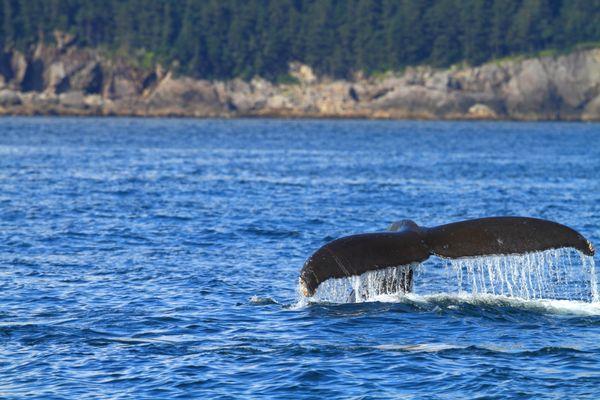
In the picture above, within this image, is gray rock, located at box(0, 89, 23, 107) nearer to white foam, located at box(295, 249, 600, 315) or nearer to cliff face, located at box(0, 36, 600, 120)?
cliff face, located at box(0, 36, 600, 120)

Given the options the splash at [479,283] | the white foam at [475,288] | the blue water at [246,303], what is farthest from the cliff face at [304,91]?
the white foam at [475,288]

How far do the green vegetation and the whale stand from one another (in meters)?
144

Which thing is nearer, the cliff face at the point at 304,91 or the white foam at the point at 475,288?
the white foam at the point at 475,288

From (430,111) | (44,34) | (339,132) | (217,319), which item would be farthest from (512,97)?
(217,319)

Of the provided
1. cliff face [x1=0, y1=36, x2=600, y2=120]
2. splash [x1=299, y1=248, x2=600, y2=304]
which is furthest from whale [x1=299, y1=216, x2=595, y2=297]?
cliff face [x1=0, y1=36, x2=600, y2=120]

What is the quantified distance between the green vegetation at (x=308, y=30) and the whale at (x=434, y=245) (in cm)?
14379

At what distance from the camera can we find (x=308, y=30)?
167000 mm

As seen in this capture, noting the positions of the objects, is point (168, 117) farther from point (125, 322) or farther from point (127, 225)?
point (125, 322)

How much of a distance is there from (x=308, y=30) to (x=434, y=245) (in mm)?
155702

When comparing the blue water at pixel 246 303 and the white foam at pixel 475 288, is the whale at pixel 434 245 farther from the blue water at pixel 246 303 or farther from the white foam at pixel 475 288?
the blue water at pixel 246 303

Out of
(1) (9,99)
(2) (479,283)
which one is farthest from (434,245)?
(1) (9,99)

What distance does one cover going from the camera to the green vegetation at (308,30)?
158 metres

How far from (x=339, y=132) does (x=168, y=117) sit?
45438 millimetres

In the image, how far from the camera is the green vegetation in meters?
158
